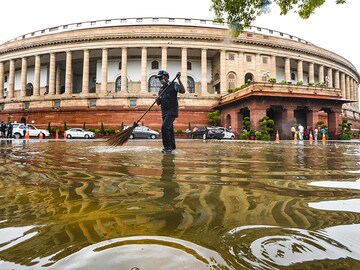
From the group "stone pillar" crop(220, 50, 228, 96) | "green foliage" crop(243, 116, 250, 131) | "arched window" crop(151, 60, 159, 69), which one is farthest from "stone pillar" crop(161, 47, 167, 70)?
"green foliage" crop(243, 116, 250, 131)

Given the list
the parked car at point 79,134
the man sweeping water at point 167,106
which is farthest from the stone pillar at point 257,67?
the man sweeping water at point 167,106

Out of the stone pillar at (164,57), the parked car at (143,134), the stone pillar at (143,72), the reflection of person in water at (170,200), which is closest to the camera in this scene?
the reflection of person in water at (170,200)

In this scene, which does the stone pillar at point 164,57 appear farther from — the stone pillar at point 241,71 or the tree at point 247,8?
the tree at point 247,8

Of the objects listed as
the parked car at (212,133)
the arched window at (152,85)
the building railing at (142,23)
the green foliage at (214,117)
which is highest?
the building railing at (142,23)

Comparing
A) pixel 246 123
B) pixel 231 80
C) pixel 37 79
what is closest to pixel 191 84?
pixel 231 80

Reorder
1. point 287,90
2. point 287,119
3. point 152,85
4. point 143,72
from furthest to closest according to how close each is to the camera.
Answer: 1. point 152,85
2. point 143,72
3. point 287,90
4. point 287,119

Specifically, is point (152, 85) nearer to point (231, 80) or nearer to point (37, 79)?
point (231, 80)

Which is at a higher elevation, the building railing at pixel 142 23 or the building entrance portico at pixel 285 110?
the building railing at pixel 142 23

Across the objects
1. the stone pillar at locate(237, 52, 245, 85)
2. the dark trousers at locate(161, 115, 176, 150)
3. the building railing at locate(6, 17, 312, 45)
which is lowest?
the dark trousers at locate(161, 115, 176, 150)

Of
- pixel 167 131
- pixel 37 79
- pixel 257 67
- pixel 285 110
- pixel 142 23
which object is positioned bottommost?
pixel 167 131

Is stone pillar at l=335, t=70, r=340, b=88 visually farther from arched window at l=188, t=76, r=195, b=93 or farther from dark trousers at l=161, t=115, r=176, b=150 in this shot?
dark trousers at l=161, t=115, r=176, b=150

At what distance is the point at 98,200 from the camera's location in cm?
173

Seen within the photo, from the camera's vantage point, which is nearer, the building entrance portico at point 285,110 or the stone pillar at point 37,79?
the building entrance portico at point 285,110

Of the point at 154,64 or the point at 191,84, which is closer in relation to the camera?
the point at 191,84
